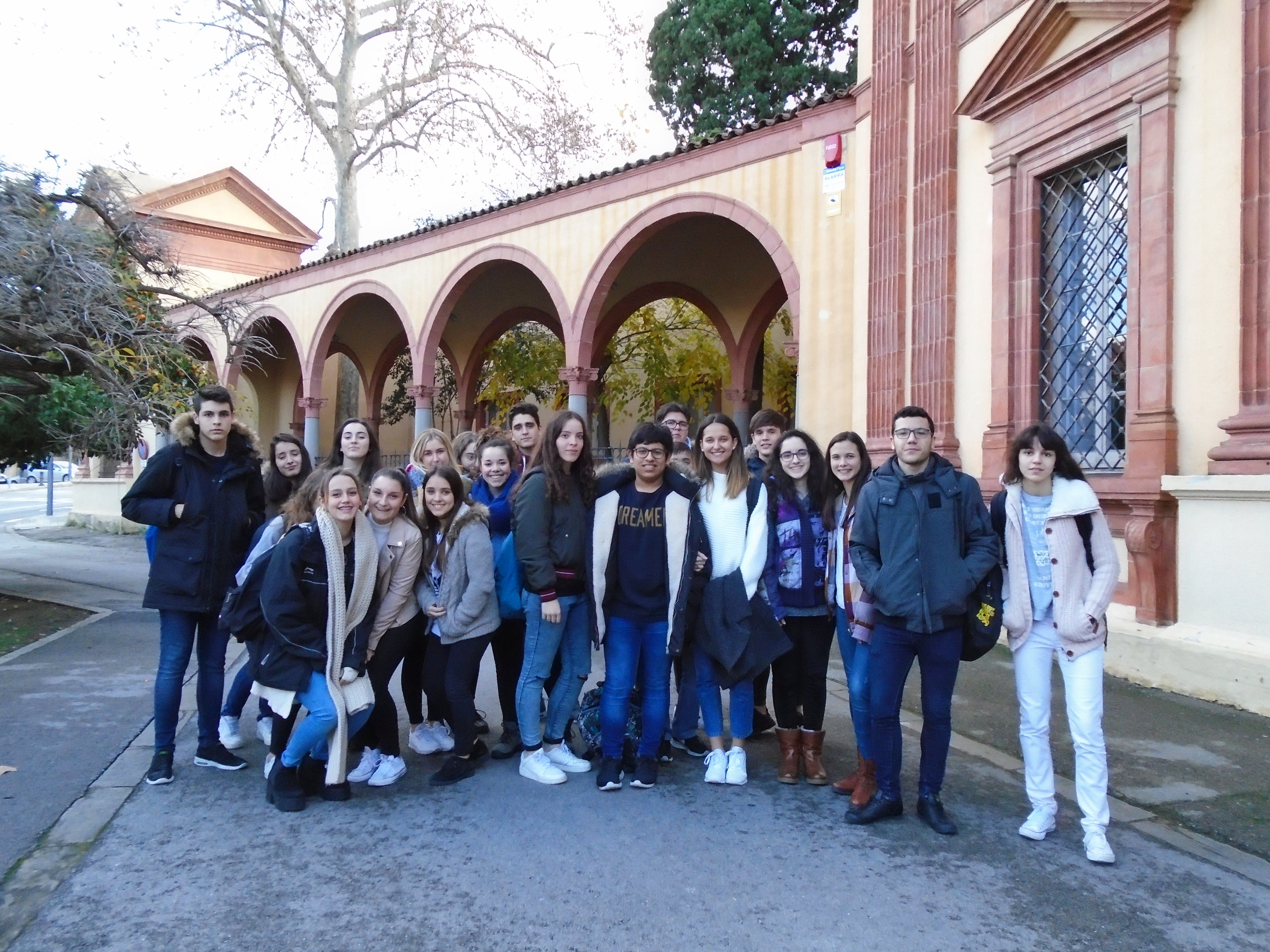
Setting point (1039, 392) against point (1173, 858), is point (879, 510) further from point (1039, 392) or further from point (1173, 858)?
point (1039, 392)

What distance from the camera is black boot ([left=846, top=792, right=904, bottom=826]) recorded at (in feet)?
13.5

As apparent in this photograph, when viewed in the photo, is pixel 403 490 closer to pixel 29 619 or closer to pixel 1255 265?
pixel 1255 265

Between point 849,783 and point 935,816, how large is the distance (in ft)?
1.71

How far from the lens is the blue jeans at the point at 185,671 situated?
464cm

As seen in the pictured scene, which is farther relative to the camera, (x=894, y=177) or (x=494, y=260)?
(x=494, y=260)

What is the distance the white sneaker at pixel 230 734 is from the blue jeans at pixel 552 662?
152 cm

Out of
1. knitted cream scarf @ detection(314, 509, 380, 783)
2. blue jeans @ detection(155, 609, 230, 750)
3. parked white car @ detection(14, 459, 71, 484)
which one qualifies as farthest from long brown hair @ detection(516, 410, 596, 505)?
parked white car @ detection(14, 459, 71, 484)

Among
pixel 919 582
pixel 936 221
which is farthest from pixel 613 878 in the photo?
pixel 936 221

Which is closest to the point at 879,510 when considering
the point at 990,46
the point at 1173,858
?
the point at 1173,858

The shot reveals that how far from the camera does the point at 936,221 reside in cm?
888

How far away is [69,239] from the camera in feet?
24.1

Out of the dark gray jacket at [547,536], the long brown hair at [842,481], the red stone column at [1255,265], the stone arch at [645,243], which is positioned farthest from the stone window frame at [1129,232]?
the dark gray jacket at [547,536]

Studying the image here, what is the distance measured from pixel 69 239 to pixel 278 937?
20.2 feet

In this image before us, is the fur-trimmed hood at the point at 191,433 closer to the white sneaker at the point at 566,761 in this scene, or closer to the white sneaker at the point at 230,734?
the white sneaker at the point at 230,734
